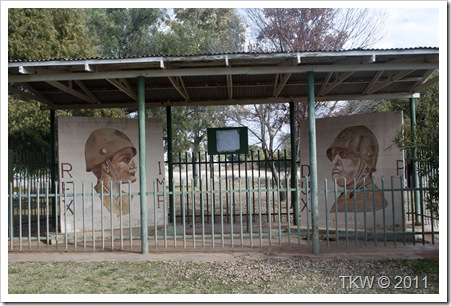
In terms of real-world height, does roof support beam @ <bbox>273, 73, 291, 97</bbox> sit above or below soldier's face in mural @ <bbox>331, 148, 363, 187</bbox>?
above

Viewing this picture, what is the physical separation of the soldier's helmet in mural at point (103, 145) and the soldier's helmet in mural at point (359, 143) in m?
4.80

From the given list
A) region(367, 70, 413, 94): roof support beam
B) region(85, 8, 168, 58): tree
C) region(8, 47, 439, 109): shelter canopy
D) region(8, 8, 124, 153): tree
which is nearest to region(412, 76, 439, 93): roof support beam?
region(8, 47, 439, 109): shelter canopy

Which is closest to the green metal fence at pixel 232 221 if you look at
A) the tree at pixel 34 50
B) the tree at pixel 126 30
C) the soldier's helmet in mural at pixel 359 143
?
the soldier's helmet in mural at pixel 359 143

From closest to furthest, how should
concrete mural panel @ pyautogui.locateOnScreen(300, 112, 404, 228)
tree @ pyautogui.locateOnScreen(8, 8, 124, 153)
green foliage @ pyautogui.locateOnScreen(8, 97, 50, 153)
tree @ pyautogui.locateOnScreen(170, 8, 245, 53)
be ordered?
concrete mural panel @ pyautogui.locateOnScreen(300, 112, 404, 228) → green foliage @ pyautogui.locateOnScreen(8, 97, 50, 153) → tree @ pyautogui.locateOnScreen(8, 8, 124, 153) → tree @ pyautogui.locateOnScreen(170, 8, 245, 53)

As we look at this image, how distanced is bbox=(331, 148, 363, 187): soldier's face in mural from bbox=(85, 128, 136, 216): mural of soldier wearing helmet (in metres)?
4.69

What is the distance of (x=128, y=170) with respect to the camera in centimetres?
1023

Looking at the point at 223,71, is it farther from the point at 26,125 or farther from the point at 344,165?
Answer: the point at 26,125

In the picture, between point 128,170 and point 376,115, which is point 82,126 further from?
point 376,115

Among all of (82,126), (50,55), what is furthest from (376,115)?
(50,55)

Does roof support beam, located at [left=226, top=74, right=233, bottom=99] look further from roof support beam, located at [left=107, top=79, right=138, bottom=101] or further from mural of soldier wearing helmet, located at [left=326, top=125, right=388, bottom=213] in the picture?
mural of soldier wearing helmet, located at [left=326, top=125, right=388, bottom=213]

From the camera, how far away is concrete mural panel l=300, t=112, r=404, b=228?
943 cm

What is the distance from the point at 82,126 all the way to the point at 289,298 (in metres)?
6.60

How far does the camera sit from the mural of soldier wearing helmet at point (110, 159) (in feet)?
32.9

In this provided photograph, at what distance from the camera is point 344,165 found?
979cm
